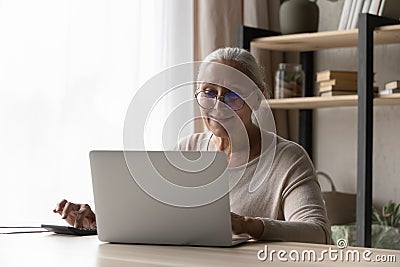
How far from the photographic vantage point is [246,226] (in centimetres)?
189

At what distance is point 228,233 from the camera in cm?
176

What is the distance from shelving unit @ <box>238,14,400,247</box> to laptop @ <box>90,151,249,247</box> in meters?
1.28

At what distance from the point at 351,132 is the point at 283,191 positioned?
4.49 feet

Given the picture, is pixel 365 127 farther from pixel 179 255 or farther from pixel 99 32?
pixel 179 255

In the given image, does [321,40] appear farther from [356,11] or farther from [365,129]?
[365,129]

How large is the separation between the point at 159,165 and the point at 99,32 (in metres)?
1.35

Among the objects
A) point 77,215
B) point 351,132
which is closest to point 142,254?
point 77,215

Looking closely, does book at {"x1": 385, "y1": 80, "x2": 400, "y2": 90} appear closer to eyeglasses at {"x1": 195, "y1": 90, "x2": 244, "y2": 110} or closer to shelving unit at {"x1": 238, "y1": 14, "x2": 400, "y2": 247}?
shelving unit at {"x1": 238, "y1": 14, "x2": 400, "y2": 247}

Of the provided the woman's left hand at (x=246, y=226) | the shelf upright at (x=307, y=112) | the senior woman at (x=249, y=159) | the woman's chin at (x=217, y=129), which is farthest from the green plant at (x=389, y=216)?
the woman's left hand at (x=246, y=226)

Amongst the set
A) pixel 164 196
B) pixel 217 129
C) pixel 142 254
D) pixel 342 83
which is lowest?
pixel 142 254

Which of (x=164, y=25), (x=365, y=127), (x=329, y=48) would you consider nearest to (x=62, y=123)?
(x=164, y=25)

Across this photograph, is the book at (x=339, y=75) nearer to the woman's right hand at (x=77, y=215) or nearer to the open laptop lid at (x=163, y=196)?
the woman's right hand at (x=77, y=215)

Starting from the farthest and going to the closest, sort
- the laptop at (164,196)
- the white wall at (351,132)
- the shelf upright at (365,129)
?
the white wall at (351,132)
the shelf upright at (365,129)
the laptop at (164,196)

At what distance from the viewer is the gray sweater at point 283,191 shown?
2.11m
